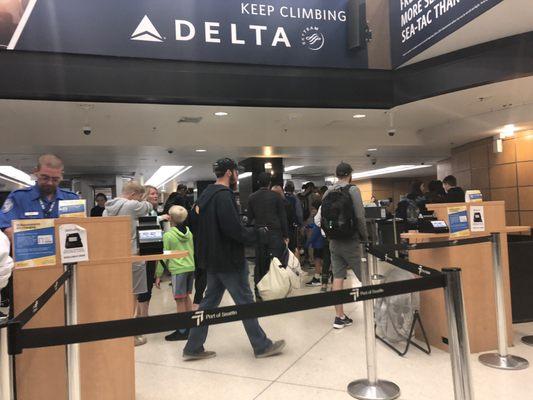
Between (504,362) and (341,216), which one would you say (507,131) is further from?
(504,362)

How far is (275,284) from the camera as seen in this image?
3.34 meters

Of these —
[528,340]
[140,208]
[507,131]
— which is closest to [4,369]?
[140,208]

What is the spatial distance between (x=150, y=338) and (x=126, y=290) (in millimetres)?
1671

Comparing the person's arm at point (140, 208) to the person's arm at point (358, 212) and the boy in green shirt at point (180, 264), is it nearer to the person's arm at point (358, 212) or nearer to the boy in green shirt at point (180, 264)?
the boy in green shirt at point (180, 264)

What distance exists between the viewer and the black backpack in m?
3.69

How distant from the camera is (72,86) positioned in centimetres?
443

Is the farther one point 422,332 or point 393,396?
point 422,332

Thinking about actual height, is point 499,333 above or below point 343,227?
below

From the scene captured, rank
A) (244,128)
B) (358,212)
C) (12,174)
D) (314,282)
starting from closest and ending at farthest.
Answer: (358,212)
(314,282)
(244,128)
(12,174)

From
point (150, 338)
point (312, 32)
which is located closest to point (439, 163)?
point (312, 32)

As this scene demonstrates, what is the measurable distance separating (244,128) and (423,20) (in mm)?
4134

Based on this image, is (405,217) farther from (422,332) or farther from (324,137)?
(422,332)

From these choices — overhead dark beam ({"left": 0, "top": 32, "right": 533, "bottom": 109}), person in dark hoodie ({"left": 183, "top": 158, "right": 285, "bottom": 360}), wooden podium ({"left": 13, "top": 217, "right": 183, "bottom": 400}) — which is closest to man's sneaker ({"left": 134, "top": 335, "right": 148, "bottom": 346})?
→ person in dark hoodie ({"left": 183, "top": 158, "right": 285, "bottom": 360})

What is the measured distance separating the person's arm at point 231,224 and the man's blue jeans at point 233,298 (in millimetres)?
286
